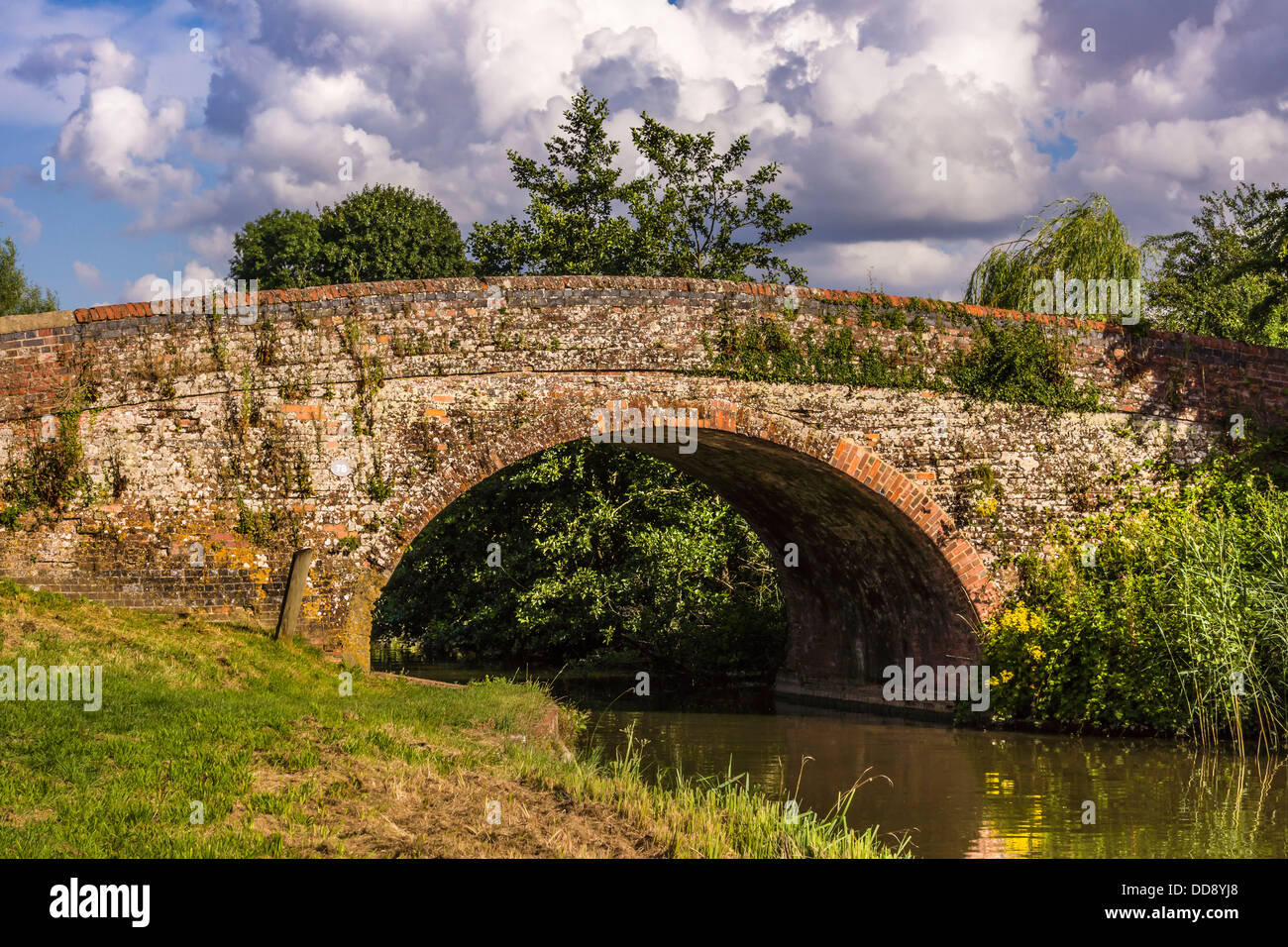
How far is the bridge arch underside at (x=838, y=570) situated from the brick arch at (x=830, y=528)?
0.07 ft

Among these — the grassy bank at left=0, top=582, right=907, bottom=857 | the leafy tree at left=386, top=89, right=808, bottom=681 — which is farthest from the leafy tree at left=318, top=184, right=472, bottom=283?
the grassy bank at left=0, top=582, right=907, bottom=857

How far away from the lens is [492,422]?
11.0m

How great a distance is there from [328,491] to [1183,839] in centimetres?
Result: 782

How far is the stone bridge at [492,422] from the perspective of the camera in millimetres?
10289

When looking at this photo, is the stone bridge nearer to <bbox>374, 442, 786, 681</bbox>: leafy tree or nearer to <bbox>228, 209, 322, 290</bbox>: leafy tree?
<bbox>374, 442, 786, 681</bbox>: leafy tree

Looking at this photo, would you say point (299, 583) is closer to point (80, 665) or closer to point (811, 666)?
point (80, 665)

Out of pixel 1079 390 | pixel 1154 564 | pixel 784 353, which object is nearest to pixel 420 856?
pixel 784 353

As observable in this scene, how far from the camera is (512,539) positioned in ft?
61.5
